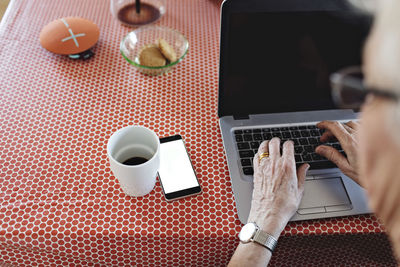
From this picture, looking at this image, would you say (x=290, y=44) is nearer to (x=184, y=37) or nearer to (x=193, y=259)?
(x=184, y=37)

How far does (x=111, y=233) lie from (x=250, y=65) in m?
0.48

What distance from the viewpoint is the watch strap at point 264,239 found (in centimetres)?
71

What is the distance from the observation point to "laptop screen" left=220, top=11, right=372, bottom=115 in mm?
766

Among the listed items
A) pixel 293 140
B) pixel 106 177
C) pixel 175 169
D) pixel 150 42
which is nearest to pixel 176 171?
pixel 175 169

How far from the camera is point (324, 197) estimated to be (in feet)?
2.60

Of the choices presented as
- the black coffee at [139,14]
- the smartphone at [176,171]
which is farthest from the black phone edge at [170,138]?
the black coffee at [139,14]

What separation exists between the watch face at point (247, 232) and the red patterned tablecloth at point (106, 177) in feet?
0.10

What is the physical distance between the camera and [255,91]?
2.87 feet

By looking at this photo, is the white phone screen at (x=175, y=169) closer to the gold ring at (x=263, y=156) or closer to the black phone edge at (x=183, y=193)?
the black phone edge at (x=183, y=193)

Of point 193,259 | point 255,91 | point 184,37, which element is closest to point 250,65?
point 255,91

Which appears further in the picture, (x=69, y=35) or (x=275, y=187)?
(x=69, y=35)

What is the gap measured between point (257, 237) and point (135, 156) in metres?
0.31

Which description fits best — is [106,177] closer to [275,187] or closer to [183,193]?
[183,193]

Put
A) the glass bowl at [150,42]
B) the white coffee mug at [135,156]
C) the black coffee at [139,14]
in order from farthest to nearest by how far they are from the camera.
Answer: the black coffee at [139,14] → the glass bowl at [150,42] → the white coffee mug at [135,156]
